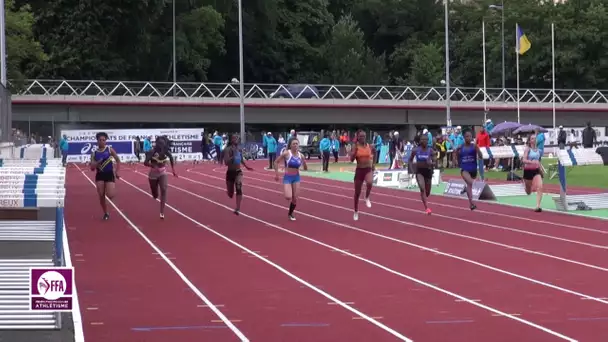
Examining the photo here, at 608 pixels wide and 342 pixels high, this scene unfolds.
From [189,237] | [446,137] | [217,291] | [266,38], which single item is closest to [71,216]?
[189,237]

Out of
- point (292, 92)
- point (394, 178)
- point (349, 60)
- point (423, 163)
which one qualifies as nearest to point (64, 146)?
point (292, 92)

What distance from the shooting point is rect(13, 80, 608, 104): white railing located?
70.7 m

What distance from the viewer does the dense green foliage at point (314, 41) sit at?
251 ft

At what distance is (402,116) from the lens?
262ft

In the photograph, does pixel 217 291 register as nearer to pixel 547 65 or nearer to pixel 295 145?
pixel 295 145

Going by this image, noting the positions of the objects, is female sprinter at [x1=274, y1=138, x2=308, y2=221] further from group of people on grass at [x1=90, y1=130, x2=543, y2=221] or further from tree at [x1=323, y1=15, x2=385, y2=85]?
tree at [x1=323, y1=15, x2=385, y2=85]

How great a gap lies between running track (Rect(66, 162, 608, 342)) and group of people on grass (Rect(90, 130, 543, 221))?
0.60 m

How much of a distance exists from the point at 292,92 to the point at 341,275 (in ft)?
205

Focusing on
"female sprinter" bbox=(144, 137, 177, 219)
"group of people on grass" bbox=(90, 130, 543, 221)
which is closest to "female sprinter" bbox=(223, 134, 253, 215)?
"group of people on grass" bbox=(90, 130, 543, 221)

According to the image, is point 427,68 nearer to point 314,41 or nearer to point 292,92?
point 314,41

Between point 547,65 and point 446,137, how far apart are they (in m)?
46.0

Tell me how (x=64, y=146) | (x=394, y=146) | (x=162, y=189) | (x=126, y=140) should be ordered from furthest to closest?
(x=126, y=140) < (x=64, y=146) < (x=394, y=146) < (x=162, y=189)

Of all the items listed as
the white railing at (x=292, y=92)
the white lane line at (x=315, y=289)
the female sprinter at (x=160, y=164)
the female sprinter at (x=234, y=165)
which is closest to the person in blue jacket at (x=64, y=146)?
the white railing at (x=292, y=92)

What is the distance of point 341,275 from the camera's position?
50.2 ft
